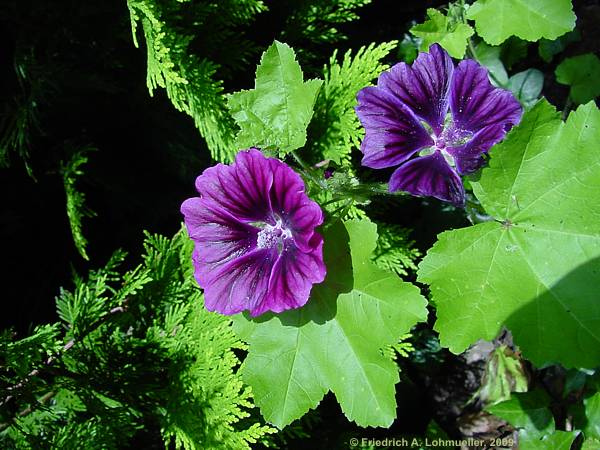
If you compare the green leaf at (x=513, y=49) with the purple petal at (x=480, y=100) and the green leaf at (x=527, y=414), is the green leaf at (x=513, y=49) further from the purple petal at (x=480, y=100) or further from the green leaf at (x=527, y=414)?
the green leaf at (x=527, y=414)

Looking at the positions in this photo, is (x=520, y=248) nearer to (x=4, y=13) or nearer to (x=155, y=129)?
(x=155, y=129)

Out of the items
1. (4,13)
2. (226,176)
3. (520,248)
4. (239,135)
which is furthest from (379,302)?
(4,13)

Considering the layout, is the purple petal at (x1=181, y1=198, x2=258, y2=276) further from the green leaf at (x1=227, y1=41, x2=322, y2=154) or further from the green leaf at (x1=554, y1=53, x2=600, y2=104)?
the green leaf at (x1=554, y1=53, x2=600, y2=104)

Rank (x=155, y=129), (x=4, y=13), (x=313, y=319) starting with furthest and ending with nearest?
(x=155, y=129) → (x=4, y=13) → (x=313, y=319)

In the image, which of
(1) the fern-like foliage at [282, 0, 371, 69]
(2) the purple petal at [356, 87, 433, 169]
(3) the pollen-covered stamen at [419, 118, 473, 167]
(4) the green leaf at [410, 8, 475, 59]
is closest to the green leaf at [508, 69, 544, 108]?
(4) the green leaf at [410, 8, 475, 59]

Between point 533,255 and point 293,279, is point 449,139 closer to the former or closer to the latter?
point 533,255

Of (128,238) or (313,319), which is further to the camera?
(128,238)
